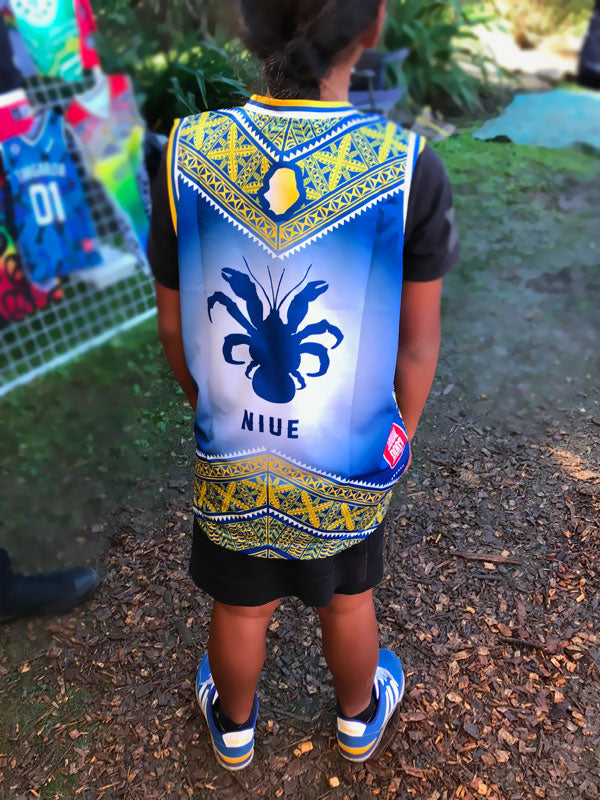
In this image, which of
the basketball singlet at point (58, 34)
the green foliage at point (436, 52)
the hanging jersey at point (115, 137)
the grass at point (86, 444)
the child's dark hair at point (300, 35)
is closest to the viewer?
the child's dark hair at point (300, 35)

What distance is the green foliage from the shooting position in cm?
656

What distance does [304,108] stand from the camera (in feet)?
3.40

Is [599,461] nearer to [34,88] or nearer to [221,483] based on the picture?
[221,483]

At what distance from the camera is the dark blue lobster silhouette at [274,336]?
3.64 ft

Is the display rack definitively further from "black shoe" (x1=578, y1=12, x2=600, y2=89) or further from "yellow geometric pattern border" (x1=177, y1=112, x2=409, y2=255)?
"black shoe" (x1=578, y1=12, x2=600, y2=89)

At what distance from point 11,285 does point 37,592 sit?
5.87 ft

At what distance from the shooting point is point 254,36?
99cm

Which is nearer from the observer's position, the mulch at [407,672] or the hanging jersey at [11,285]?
the mulch at [407,672]

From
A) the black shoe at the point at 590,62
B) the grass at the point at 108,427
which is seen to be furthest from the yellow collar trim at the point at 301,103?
the black shoe at the point at 590,62

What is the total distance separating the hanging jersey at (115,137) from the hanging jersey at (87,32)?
0.11 meters

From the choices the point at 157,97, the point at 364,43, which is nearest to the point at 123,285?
the point at 157,97

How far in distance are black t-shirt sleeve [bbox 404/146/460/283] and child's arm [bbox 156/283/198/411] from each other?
0.43 metres

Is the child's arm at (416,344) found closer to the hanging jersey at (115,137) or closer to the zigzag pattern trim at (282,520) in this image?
the zigzag pattern trim at (282,520)

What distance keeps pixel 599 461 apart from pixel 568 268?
68.2 inches
